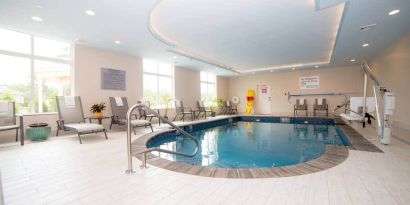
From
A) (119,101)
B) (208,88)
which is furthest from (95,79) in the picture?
(208,88)

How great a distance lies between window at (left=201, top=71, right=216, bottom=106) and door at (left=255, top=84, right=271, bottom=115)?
287cm

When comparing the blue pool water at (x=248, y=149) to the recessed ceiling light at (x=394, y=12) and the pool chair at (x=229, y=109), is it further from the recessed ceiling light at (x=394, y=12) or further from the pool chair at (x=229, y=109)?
the pool chair at (x=229, y=109)

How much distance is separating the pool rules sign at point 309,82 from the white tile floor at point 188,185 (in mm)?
8676

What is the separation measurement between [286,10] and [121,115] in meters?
5.32

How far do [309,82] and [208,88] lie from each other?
574cm

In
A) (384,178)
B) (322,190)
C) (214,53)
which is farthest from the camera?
(214,53)

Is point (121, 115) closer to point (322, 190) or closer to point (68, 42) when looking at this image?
point (68, 42)

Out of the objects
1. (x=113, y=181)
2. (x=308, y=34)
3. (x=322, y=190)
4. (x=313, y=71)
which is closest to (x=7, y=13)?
(x=113, y=181)

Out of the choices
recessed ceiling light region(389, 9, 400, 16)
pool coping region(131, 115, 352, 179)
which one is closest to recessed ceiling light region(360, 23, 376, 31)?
recessed ceiling light region(389, 9, 400, 16)

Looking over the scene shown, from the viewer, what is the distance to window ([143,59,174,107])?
25.7 ft

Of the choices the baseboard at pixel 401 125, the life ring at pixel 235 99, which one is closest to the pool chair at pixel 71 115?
the baseboard at pixel 401 125

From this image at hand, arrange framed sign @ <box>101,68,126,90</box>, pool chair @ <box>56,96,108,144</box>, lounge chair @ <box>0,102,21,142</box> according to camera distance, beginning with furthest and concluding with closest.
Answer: framed sign @ <box>101,68,126,90</box>
pool chair @ <box>56,96,108,144</box>
lounge chair @ <box>0,102,21,142</box>

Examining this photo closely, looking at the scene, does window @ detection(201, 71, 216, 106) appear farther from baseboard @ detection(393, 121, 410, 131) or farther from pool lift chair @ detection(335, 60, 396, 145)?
baseboard @ detection(393, 121, 410, 131)

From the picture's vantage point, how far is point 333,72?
10.2 m
